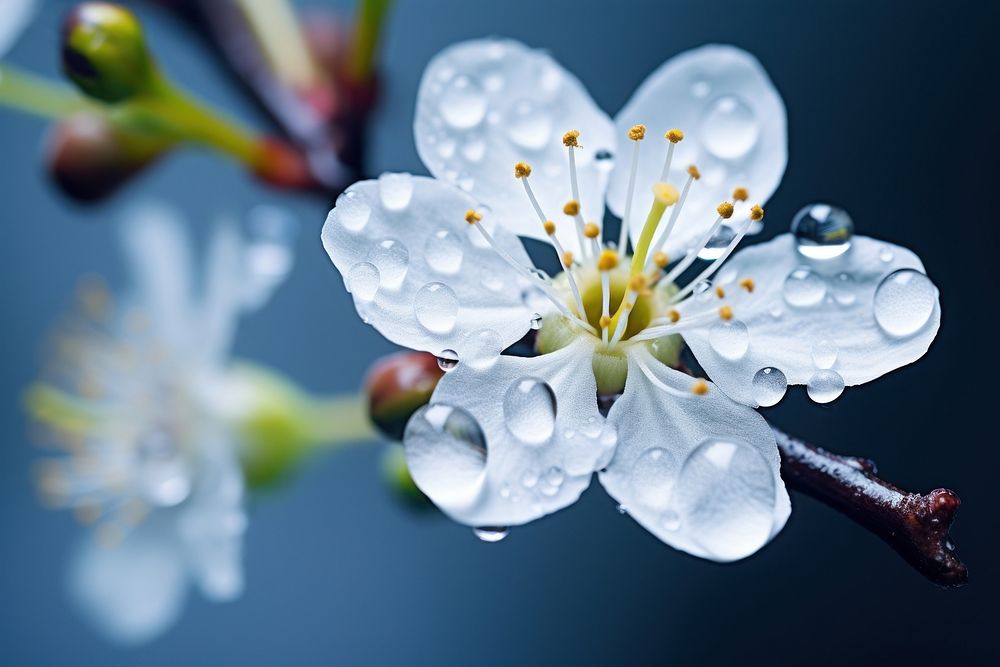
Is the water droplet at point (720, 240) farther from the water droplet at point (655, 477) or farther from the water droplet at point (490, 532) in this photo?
the water droplet at point (490, 532)

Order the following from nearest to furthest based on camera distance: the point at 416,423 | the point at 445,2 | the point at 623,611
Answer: the point at 416,423, the point at 623,611, the point at 445,2

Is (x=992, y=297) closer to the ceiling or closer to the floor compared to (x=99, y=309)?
closer to the ceiling

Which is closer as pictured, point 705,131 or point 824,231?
point 824,231

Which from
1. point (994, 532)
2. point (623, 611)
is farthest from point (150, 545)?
point (994, 532)

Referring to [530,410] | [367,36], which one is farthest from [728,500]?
[367,36]

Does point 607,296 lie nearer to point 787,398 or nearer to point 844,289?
point 844,289

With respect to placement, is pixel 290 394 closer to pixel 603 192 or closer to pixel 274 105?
pixel 274 105
